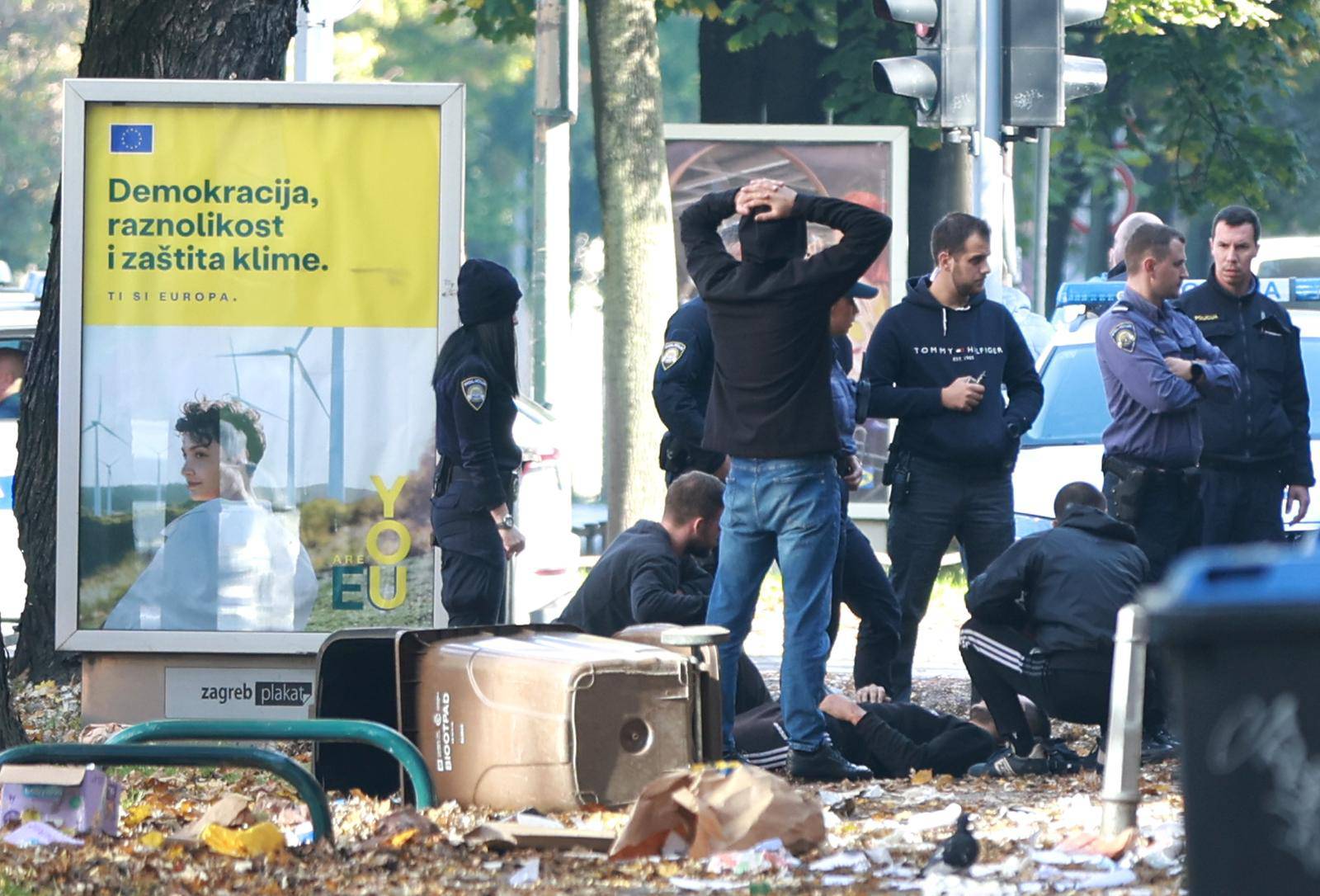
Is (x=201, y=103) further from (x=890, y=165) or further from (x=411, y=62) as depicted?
(x=411, y=62)

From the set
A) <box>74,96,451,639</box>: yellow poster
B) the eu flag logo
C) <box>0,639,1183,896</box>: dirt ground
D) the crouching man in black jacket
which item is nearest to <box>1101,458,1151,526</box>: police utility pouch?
the crouching man in black jacket

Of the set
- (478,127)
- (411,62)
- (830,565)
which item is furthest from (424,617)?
(478,127)

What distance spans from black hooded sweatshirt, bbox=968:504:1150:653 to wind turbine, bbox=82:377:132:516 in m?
3.01

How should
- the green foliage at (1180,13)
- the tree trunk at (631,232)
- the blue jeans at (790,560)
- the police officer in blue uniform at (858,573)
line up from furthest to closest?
the green foliage at (1180,13), the tree trunk at (631,232), the police officer in blue uniform at (858,573), the blue jeans at (790,560)

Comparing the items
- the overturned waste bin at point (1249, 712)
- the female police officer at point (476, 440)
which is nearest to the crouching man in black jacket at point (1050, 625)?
the female police officer at point (476, 440)

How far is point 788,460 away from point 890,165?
7845 mm

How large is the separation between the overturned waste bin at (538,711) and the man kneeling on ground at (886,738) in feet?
A: 2.90

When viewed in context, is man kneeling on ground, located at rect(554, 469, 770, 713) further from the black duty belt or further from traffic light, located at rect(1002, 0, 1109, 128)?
traffic light, located at rect(1002, 0, 1109, 128)

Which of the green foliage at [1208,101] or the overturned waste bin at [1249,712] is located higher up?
the green foliage at [1208,101]

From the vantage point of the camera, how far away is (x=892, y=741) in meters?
7.66

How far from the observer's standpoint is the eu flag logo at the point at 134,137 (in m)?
7.94

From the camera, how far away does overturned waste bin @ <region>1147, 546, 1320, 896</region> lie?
331cm

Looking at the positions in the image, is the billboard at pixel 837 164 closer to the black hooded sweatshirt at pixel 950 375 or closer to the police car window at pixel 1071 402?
the police car window at pixel 1071 402

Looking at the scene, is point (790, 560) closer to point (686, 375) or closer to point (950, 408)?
point (686, 375)
